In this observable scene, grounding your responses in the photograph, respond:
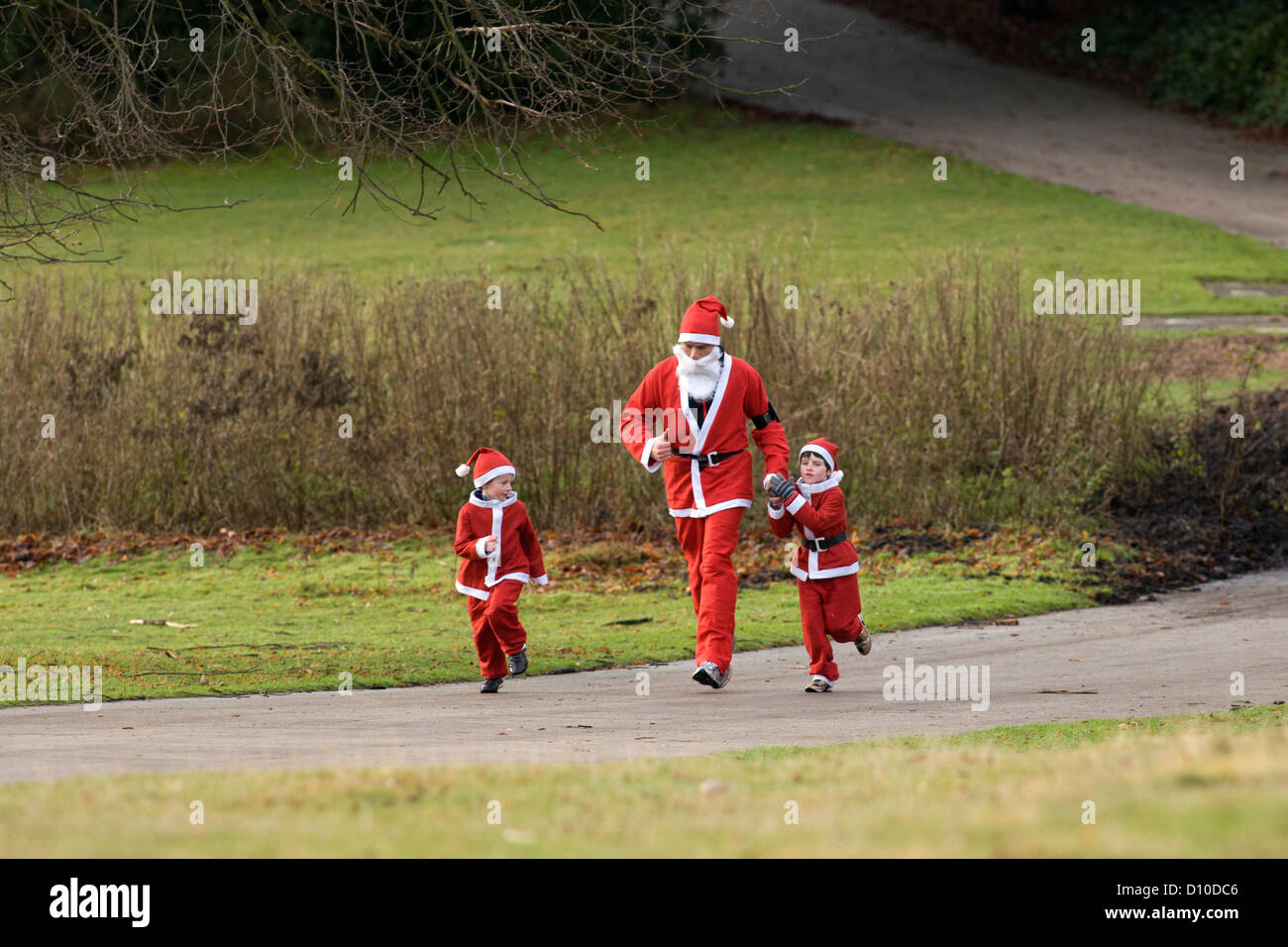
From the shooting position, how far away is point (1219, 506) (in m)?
16.6

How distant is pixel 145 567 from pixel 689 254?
1430cm

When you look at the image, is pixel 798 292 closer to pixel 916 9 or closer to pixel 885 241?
pixel 885 241

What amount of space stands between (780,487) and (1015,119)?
3438 centimetres

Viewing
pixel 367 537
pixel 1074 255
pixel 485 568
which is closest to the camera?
pixel 485 568

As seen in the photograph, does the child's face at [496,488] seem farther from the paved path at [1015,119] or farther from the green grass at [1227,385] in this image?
the paved path at [1015,119]

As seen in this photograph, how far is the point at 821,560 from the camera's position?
10133mm

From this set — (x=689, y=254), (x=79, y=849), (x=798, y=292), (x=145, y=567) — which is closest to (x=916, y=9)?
(x=689, y=254)

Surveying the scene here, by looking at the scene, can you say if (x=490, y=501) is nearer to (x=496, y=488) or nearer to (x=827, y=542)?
(x=496, y=488)

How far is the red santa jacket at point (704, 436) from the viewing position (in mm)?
10211

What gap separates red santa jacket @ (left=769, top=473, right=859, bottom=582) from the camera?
395 inches

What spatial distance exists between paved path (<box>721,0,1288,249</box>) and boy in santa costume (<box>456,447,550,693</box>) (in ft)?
82.8

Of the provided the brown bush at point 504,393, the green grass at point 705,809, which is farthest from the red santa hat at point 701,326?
the brown bush at point 504,393

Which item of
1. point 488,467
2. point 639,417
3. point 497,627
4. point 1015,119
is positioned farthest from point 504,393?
point 1015,119

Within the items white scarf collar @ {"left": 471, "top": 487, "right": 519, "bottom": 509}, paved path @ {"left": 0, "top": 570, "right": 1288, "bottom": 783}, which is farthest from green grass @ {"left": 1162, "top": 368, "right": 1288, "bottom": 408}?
white scarf collar @ {"left": 471, "top": 487, "right": 519, "bottom": 509}
